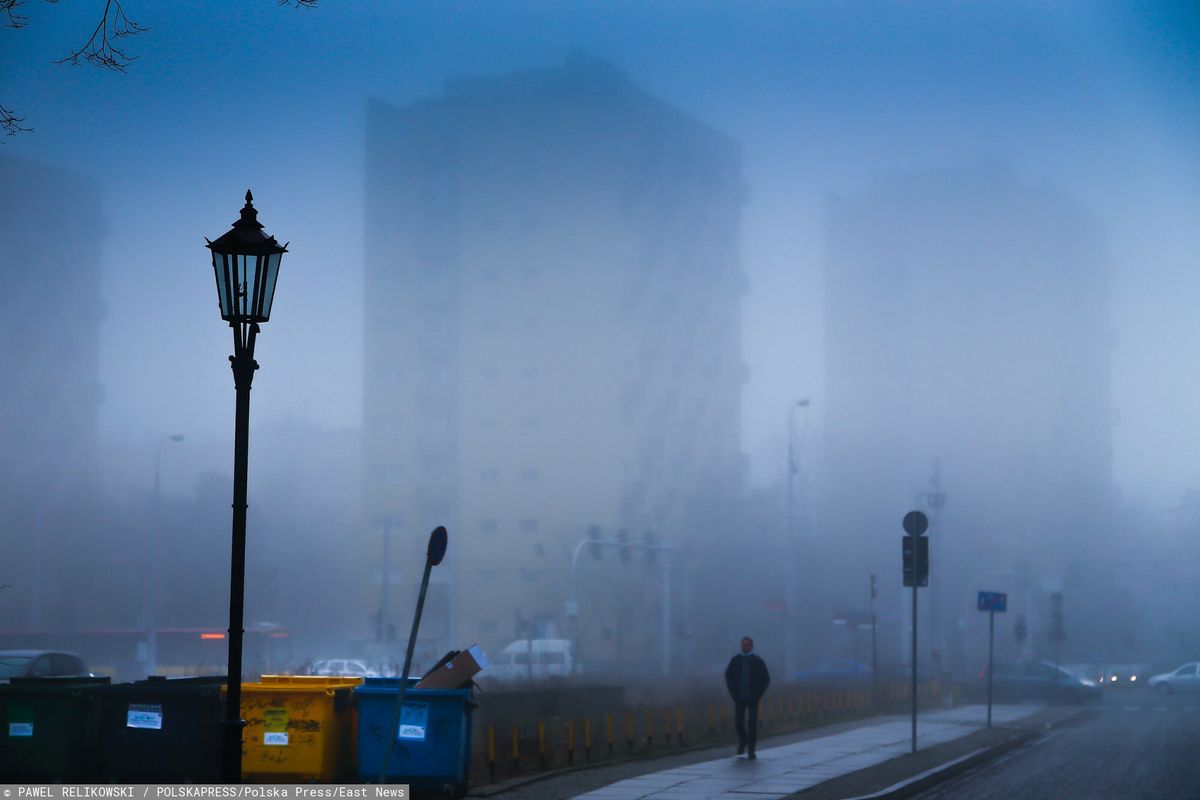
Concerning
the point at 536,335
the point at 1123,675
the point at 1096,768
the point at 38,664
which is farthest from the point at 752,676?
the point at 536,335

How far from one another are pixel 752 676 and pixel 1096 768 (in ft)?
15.9

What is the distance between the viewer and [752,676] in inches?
805

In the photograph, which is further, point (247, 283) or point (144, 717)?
point (144, 717)

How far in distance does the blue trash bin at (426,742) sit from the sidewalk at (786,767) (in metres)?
1.58

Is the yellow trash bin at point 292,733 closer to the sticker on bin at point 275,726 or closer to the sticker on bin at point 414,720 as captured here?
the sticker on bin at point 275,726

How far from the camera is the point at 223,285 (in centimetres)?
940

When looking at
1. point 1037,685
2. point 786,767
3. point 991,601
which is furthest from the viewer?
point 1037,685

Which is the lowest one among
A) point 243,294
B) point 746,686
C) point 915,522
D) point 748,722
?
point 748,722

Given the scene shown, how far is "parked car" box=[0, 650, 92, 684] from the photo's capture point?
21.2 meters

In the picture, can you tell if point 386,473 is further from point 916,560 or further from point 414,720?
point 414,720

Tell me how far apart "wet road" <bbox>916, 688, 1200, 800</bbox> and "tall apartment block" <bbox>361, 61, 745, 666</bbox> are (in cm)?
5500

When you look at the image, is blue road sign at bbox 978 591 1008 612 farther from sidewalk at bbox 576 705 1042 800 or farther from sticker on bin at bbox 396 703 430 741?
sticker on bin at bbox 396 703 430 741

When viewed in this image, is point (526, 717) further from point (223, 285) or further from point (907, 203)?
point (907, 203)

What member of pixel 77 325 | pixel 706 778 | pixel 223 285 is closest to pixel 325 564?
pixel 77 325
